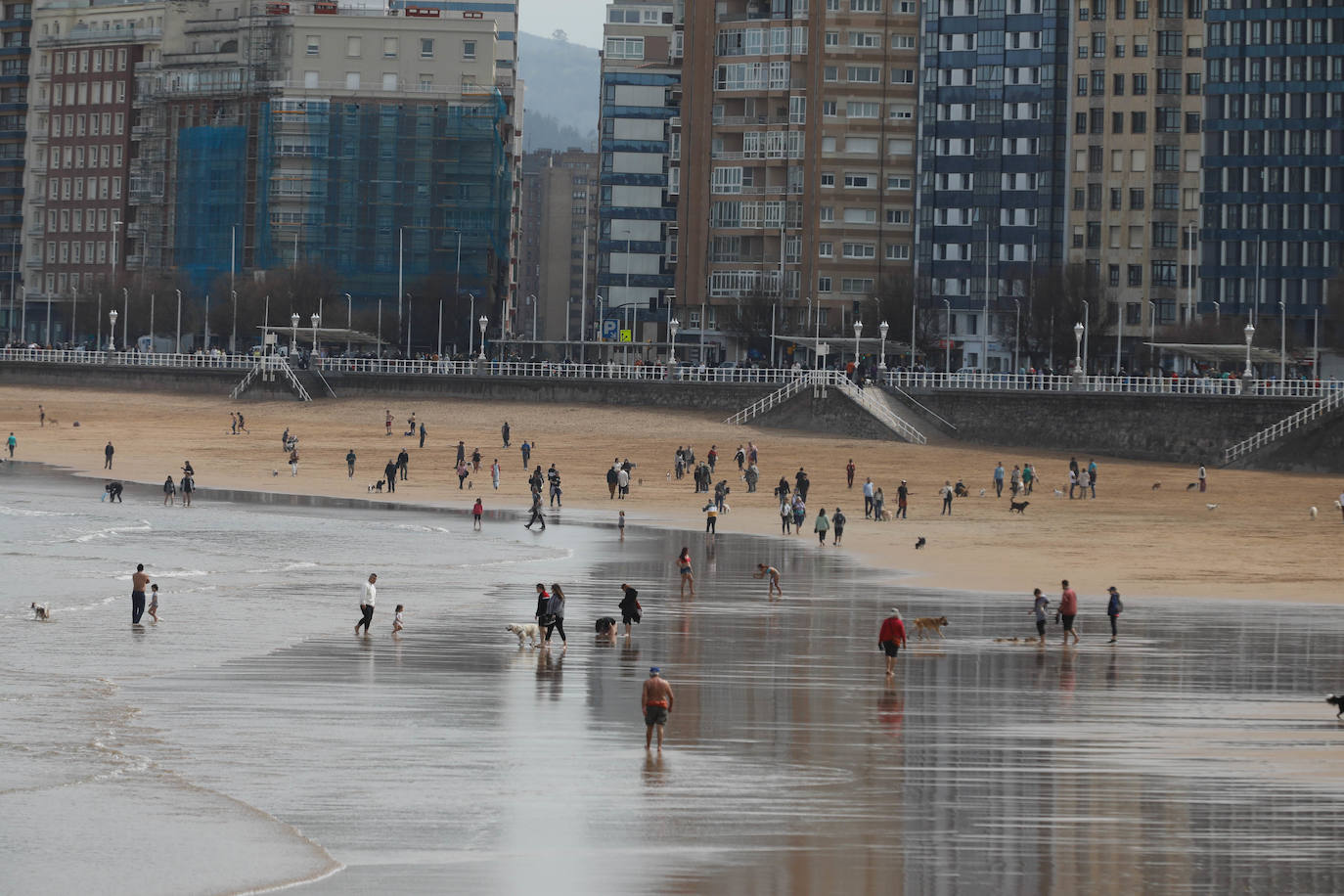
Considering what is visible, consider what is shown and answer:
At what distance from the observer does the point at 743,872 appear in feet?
63.3

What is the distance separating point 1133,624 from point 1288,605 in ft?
17.2

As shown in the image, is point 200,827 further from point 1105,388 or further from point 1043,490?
point 1105,388

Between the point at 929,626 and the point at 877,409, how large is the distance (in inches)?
2144

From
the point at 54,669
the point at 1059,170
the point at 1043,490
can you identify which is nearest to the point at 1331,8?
the point at 1059,170

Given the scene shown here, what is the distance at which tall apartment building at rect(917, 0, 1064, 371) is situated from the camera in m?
130

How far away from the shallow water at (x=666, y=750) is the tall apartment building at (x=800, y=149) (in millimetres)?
→ 90408

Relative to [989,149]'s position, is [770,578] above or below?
below

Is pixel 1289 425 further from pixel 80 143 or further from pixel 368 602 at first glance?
pixel 80 143

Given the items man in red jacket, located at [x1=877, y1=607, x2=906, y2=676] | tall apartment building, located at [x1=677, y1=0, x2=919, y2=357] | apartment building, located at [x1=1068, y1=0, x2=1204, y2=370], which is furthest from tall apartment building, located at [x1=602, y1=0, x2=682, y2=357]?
man in red jacket, located at [x1=877, y1=607, x2=906, y2=676]

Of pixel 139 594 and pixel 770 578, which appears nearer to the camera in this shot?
pixel 139 594

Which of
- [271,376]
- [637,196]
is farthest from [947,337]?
[271,376]

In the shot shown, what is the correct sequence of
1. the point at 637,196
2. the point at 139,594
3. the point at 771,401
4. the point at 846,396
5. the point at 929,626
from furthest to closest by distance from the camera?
Result: 1. the point at 637,196
2. the point at 771,401
3. the point at 846,396
4. the point at 139,594
5. the point at 929,626

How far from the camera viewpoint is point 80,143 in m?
159

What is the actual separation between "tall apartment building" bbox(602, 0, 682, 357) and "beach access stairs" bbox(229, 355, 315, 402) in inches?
1796
